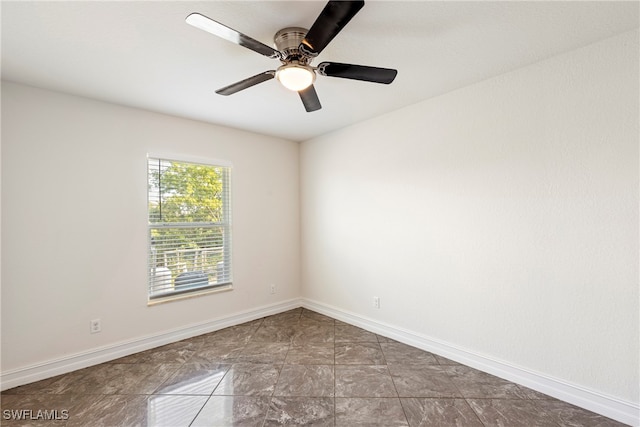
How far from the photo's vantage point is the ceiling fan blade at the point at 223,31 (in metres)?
1.34

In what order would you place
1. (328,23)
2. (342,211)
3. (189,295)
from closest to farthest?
(328,23) < (189,295) < (342,211)

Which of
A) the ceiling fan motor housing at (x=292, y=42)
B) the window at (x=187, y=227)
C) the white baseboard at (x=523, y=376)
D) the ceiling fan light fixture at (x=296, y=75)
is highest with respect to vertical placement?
the ceiling fan motor housing at (x=292, y=42)

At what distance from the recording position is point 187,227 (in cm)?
332

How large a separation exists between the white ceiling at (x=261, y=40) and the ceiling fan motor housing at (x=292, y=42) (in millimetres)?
37

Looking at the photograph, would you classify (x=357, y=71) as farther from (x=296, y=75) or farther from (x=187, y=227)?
(x=187, y=227)

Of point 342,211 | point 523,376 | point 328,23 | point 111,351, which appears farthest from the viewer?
point 342,211

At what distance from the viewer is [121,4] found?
1.56m

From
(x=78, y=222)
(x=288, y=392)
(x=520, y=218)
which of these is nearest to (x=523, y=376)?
(x=520, y=218)

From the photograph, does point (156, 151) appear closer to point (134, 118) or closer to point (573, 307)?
point (134, 118)

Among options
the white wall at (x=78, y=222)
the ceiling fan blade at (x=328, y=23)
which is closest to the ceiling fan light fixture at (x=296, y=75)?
the ceiling fan blade at (x=328, y=23)

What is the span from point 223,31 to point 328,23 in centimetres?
53

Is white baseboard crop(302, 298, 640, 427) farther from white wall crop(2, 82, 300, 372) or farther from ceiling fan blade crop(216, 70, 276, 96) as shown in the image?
ceiling fan blade crop(216, 70, 276, 96)

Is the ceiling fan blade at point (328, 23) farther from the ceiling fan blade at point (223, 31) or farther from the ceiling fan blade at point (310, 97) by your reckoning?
the ceiling fan blade at point (310, 97)

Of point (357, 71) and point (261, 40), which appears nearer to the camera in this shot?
point (357, 71)
